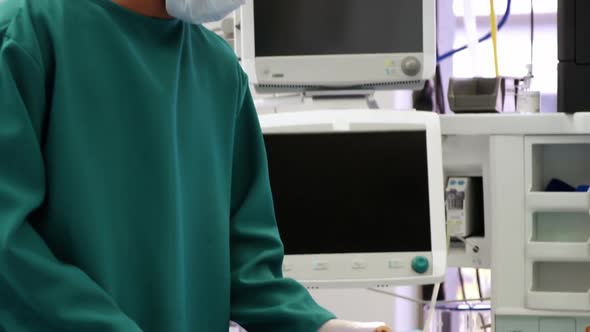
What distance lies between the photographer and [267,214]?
4.53 feet

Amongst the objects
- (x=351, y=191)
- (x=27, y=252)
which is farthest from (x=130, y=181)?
(x=351, y=191)

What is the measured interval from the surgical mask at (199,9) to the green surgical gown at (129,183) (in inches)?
1.6

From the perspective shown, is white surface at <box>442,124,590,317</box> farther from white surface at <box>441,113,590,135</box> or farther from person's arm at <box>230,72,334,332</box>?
person's arm at <box>230,72,334,332</box>

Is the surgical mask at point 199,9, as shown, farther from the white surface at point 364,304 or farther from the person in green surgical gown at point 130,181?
the white surface at point 364,304

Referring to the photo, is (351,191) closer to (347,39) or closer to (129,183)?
(347,39)

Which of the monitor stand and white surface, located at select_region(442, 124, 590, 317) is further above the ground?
the monitor stand

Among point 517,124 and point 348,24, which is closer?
point 517,124

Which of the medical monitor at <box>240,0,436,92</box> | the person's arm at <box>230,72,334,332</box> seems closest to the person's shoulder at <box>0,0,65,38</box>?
the person's arm at <box>230,72,334,332</box>

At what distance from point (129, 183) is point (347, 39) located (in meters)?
1.12

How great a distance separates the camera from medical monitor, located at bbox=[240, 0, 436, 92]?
2.18 metres

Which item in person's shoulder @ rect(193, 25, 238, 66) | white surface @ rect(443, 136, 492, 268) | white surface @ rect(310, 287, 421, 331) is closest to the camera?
person's shoulder @ rect(193, 25, 238, 66)

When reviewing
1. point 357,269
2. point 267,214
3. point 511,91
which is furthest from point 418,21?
point 267,214

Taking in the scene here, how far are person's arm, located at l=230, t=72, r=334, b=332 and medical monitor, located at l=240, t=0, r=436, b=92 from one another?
82 cm

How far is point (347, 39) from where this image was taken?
2191mm
